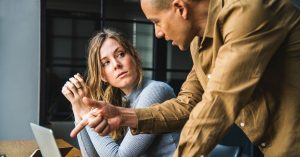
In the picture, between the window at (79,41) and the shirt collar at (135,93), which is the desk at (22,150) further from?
the window at (79,41)

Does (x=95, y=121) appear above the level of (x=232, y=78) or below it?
below

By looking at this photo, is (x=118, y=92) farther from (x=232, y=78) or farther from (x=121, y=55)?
(x=232, y=78)

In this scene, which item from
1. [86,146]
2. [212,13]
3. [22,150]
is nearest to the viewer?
[212,13]

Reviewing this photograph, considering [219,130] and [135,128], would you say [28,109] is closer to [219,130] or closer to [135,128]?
[135,128]

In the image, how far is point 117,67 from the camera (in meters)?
2.13

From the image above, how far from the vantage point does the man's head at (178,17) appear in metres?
1.30

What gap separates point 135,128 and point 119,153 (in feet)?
1.48

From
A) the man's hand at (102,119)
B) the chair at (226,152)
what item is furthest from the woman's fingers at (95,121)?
the chair at (226,152)

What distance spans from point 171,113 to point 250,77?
566mm

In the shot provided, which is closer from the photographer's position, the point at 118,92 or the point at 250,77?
the point at 250,77

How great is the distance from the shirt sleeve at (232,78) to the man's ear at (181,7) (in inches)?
7.7

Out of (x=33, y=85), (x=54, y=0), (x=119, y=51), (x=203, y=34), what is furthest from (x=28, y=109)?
(x=203, y=34)

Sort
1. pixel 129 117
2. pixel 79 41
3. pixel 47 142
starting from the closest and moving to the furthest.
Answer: pixel 47 142
pixel 129 117
pixel 79 41

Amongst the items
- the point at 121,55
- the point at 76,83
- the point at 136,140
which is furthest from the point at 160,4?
the point at 121,55
